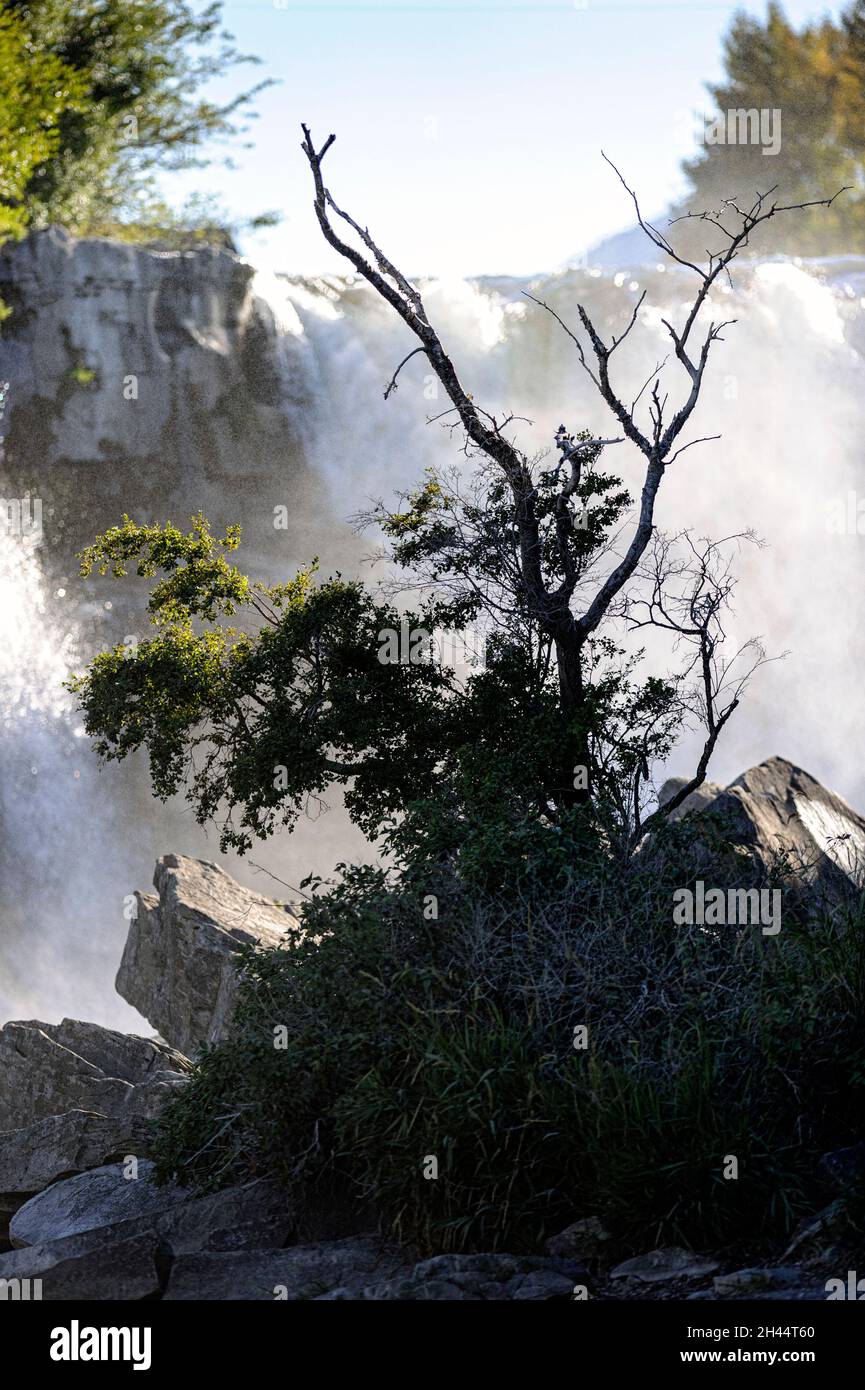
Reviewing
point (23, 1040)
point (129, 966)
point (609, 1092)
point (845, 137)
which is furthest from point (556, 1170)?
point (845, 137)

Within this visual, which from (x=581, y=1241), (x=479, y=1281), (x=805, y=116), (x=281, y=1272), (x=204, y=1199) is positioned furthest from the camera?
(x=805, y=116)

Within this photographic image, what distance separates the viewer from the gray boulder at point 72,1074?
49.1 feet

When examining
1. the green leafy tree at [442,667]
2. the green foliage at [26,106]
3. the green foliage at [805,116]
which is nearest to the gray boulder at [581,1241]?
the green leafy tree at [442,667]

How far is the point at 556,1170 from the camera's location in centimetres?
935

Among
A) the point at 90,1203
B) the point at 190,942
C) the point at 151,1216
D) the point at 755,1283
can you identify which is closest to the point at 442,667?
the point at 190,942

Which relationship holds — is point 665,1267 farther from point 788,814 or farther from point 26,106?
point 26,106

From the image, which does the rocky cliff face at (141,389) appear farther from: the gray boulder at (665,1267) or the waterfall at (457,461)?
the gray boulder at (665,1267)

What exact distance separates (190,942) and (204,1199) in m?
7.96

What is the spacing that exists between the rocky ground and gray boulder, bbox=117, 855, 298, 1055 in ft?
0.09

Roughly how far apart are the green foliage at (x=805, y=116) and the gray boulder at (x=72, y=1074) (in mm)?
47558

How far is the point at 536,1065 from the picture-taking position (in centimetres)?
953
